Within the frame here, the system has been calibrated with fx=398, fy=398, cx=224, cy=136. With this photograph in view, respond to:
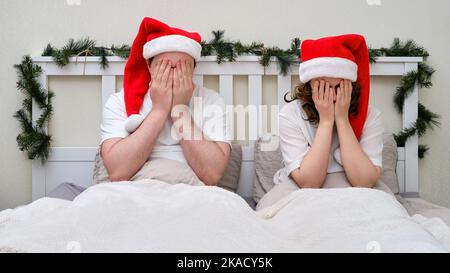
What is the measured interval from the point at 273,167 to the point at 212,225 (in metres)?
0.70

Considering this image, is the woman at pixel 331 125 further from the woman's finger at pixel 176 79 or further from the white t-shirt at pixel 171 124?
the woman's finger at pixel 176 79

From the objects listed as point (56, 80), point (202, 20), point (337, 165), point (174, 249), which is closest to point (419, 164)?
point (337, 165)

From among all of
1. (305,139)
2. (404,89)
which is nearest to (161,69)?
(305,139)

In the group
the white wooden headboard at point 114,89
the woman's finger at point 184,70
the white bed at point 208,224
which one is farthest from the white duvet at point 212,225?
the white wooden headboard at point 114,89

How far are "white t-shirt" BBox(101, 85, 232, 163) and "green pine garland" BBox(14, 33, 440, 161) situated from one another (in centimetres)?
29

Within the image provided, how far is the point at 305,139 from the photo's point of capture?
3.95ft

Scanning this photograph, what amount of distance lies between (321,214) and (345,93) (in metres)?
0.44

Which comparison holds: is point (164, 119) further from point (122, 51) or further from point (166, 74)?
point (122, 51)

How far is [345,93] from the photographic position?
3.77ft

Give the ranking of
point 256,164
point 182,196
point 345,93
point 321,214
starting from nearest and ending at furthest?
1. point 321,214
2. point 182,196
3. point 345,93
4. point 256,164

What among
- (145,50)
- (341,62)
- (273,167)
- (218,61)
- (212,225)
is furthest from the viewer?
(218,61)

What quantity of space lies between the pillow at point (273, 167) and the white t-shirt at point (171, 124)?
0.23 metres

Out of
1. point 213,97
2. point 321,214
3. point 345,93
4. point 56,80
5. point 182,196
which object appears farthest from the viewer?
point 56,80
